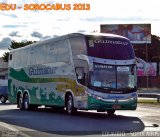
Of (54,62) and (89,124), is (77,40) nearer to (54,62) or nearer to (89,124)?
(54,62)

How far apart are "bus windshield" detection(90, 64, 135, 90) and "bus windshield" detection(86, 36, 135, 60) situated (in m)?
0.48

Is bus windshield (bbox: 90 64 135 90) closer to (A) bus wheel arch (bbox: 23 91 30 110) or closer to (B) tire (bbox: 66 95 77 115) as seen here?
(B) tire (bbox: 66 95 77 115)

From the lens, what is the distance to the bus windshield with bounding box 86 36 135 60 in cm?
2166

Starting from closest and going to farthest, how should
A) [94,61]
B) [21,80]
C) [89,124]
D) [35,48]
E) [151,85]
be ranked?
Answer: [89,124] < [94,61] < [35,48] < [21,80] < [151,85]

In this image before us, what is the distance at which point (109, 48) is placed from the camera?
71.7 ft

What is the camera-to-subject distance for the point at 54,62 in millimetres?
25172

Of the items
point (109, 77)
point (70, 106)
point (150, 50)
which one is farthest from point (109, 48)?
point (150, 50)

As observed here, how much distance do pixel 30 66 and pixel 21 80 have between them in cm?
196

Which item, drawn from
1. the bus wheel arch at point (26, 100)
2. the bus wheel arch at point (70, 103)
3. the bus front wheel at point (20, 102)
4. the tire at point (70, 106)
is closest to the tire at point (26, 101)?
the bus wheel arch at point (26, 100)

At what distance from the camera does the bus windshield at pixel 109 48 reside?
21.7 metres

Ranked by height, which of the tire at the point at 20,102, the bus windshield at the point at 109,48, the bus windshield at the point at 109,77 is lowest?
the tire at the point at 20,102

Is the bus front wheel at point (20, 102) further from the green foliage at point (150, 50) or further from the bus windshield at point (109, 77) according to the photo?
the green foliage at point (150, 50)

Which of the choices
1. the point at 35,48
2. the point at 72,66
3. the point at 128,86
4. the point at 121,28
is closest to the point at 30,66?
the point at 35,48

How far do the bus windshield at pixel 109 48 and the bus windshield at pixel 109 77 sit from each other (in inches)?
18.9
